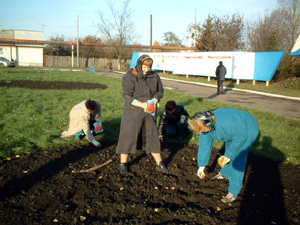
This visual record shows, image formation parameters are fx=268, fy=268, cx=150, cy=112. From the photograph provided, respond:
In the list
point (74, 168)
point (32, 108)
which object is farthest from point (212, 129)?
point (32, 108)

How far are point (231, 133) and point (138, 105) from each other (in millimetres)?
1375

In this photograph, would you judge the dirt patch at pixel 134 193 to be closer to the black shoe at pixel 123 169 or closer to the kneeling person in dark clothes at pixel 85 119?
the black shoe at pixel 123 169

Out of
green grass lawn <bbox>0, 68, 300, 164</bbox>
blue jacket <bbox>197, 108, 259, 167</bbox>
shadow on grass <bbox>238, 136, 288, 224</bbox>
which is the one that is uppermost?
blue jacket <bbox>197, 108, 259, 167</bbox>

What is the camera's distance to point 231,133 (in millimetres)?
3385

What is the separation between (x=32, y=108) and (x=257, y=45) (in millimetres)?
28422

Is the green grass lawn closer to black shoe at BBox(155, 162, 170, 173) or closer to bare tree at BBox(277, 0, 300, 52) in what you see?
black shoe at BBox(155, 162, 170, 173)

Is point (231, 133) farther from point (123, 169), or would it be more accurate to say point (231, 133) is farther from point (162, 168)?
point (123, 169)

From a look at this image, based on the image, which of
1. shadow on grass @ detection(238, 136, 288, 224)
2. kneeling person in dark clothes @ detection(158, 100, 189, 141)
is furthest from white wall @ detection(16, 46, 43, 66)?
shadow on grass @ detection(238, 136, 288, 224)

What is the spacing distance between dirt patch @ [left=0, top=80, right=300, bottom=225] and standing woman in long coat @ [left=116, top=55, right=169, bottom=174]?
51 cm

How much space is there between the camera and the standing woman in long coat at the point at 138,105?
3975 millimetres

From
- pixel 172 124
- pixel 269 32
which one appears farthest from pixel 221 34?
pixel 172 124

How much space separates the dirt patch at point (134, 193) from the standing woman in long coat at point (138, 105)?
0.51 metres

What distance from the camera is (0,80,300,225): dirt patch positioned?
3201 mm

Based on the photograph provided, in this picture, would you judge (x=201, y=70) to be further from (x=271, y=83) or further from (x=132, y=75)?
(x=132, y=75)
